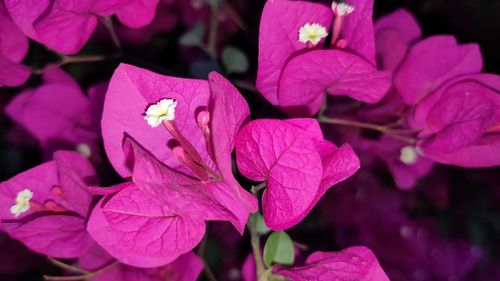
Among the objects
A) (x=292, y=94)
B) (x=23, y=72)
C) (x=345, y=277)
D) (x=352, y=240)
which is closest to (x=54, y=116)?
(x=23, y=72)

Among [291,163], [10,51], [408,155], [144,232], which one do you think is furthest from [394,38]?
[10,51]

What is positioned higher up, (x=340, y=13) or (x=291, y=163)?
(x=340, y=13)

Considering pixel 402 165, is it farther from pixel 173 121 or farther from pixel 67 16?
pixel 67 16

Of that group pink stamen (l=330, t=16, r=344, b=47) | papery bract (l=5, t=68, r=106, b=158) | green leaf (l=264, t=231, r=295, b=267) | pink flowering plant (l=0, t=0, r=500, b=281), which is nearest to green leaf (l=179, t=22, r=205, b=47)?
pink flowering plant (l=0, t=0, r=500, b=281)

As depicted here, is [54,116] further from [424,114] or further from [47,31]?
[424,114]

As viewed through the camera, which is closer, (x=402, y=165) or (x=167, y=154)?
(x=167, y=154)

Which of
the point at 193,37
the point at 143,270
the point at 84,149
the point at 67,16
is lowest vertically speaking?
the point at 143,270

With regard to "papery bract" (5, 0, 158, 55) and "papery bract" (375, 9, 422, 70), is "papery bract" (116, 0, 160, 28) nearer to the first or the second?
"papery bract" (5, 0, 158, 55)
